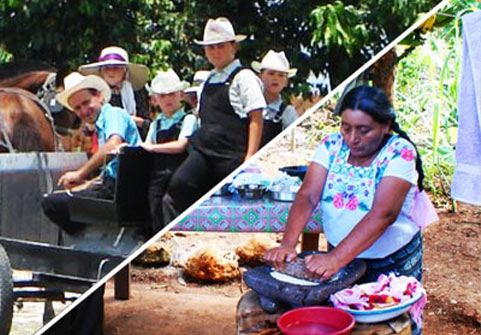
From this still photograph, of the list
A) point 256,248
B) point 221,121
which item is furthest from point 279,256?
point 221,121

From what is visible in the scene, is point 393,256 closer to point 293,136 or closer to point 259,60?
point 293,136

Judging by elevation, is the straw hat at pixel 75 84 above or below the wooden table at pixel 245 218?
above

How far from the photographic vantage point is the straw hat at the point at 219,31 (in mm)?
1955

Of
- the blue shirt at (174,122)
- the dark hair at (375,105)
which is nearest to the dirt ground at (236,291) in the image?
the dark hair at (375,105)

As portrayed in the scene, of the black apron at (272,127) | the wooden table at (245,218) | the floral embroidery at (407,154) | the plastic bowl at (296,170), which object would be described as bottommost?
the wooden table at (245,218)

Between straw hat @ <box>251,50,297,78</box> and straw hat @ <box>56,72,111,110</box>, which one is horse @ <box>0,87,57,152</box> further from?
straw hat @ <box>251,50,297,78</box>

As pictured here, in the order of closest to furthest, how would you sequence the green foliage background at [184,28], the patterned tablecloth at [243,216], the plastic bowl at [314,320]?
the green foliage background at [184,28], the plastic bowl at [314,320], the patterned tablecloth at [243,216]

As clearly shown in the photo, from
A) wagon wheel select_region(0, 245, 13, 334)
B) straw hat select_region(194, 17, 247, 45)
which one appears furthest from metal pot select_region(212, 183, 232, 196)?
wagon wheel select_region(0, 245, 13, 334)

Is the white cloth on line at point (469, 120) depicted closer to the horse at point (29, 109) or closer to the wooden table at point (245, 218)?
the wooden table at point (245, 218)

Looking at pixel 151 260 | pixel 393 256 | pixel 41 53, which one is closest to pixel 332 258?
pixel 393 256

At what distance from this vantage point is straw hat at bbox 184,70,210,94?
1.97 metres

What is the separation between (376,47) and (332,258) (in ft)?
1.67

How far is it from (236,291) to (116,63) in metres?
0.70

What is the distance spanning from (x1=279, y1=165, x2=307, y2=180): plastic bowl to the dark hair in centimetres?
19
